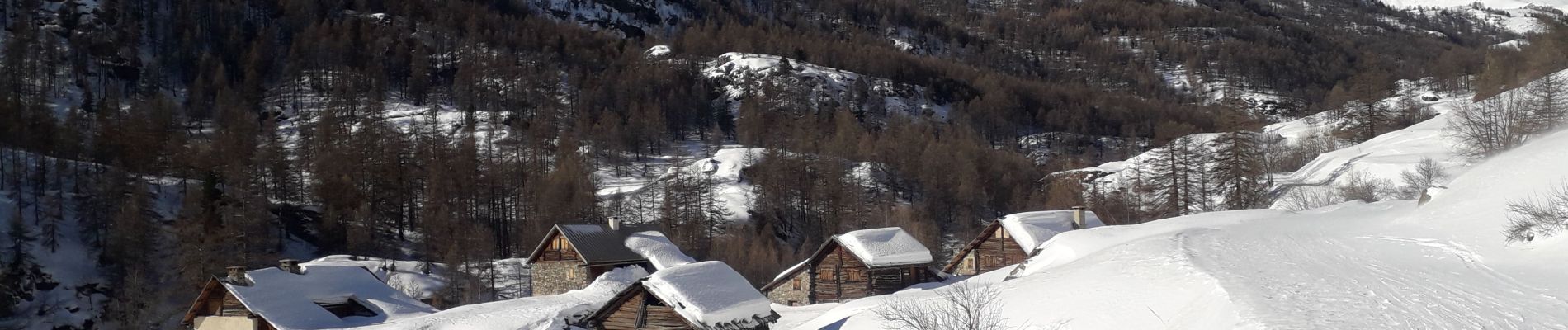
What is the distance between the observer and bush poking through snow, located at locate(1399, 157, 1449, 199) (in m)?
49.4

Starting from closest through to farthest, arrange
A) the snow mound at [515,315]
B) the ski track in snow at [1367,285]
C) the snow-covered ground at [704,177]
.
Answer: the ski track in snow at [1367,285], the snow mound at [515,315], the snow-covered ground at [704,177]

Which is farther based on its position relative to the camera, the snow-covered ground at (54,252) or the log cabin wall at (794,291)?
the snow-covered ground at (54,252)

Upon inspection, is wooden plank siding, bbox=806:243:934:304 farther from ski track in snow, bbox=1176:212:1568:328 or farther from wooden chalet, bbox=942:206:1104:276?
ski track in snow, bbox=1176:212:1568:328

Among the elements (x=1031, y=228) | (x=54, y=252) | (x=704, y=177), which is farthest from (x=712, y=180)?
(x=1031, y=228)

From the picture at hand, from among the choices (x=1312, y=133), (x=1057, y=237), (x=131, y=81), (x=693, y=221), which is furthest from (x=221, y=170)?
(x=1312, y=133)

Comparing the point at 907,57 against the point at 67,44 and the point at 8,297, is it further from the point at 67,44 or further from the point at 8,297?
the point at 8,297

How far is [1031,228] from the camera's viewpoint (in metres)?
50.8

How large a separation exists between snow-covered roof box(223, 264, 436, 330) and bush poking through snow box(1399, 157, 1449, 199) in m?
47.7

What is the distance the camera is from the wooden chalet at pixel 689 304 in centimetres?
3262

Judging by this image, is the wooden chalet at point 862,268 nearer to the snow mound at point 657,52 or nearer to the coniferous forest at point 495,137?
the coniferous forest at point 495,137

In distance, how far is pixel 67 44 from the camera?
137 metres

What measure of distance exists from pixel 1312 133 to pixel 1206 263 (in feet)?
312

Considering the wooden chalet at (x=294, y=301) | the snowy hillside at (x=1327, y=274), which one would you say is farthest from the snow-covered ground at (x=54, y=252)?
the snowy hillside at (x=1327, y=274)

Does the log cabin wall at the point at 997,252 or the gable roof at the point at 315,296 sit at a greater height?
the log cabin wall at the point at 997,252
